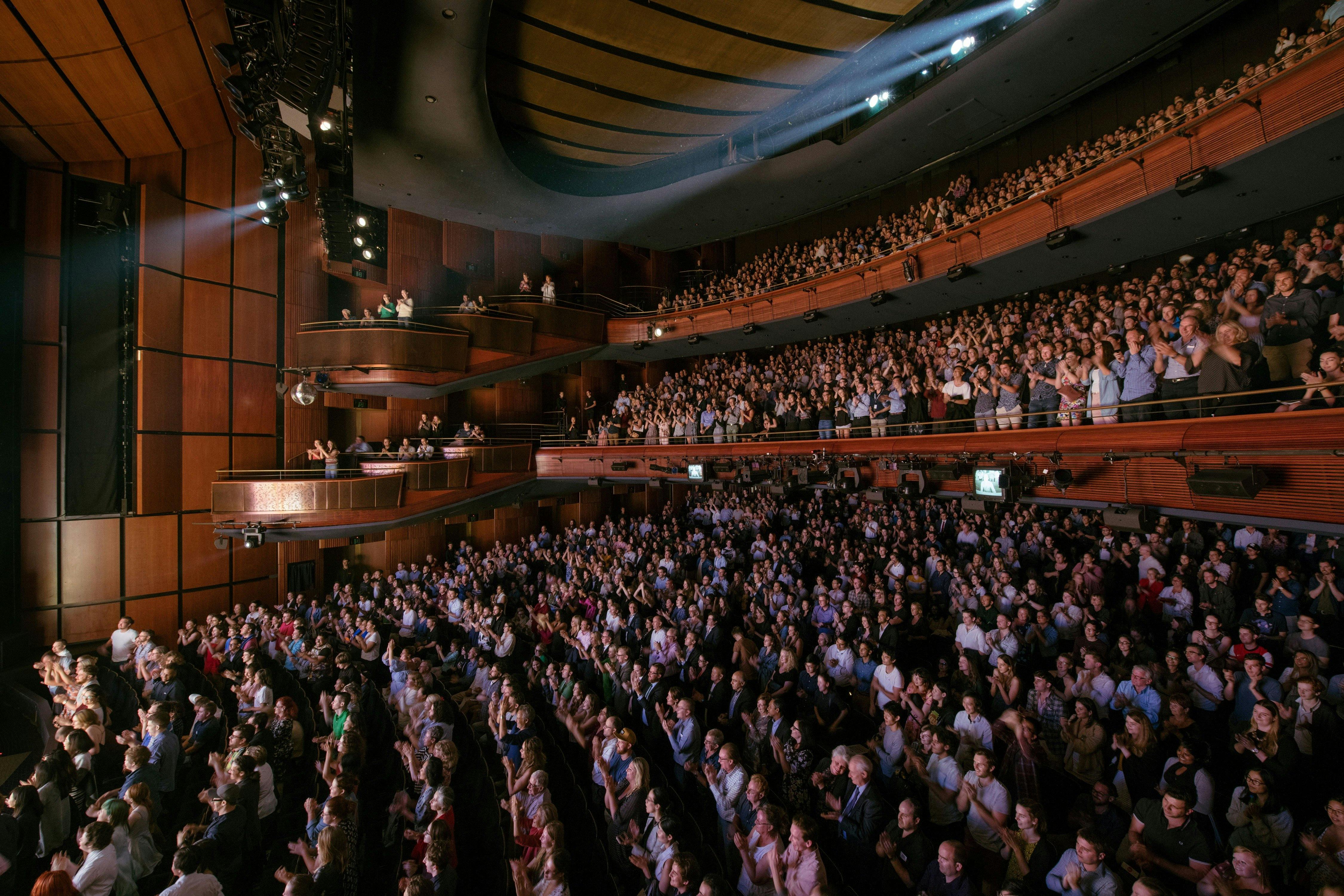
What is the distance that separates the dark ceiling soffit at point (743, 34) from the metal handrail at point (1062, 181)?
3.09 metres

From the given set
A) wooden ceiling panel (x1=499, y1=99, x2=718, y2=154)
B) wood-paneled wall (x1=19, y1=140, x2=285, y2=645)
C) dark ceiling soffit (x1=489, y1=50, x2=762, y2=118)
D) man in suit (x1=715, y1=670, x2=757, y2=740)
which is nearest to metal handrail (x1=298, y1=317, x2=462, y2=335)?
wood-paneled wall (x1=19, y1=140, x2=285, y2=645)

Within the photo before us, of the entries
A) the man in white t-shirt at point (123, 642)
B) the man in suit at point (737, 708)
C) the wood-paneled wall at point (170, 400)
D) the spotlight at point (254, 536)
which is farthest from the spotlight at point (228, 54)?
the man in suit at point (737, 708)

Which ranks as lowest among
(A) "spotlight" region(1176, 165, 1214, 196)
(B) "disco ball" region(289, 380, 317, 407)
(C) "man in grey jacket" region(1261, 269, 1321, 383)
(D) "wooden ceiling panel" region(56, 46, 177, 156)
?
(B) "disco ball" region(289, 380, 317, 407)

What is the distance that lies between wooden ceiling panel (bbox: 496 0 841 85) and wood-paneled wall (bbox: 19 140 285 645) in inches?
245

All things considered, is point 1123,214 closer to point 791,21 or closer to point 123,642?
point 791,21

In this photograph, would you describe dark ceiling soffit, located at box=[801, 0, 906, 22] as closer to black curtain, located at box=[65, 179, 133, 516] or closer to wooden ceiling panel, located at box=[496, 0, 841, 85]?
wooden ceiling panel, located at box=[496, 0, 841, 85]

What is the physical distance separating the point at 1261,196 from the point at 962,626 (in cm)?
541

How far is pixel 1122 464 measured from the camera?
4.99 m

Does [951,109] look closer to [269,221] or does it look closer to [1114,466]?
[1114,466]

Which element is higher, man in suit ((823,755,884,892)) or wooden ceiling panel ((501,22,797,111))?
wooden ceiling panel ((501,22,797,111))

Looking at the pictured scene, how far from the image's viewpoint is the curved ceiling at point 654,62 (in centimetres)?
789

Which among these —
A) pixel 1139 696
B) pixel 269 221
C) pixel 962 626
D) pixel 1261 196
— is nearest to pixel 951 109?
pixel 1261 196

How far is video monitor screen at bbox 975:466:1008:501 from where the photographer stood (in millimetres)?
5102

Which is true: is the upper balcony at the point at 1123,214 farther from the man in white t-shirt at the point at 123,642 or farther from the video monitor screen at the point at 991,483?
the man in white t-shirt at the point at 123,642
